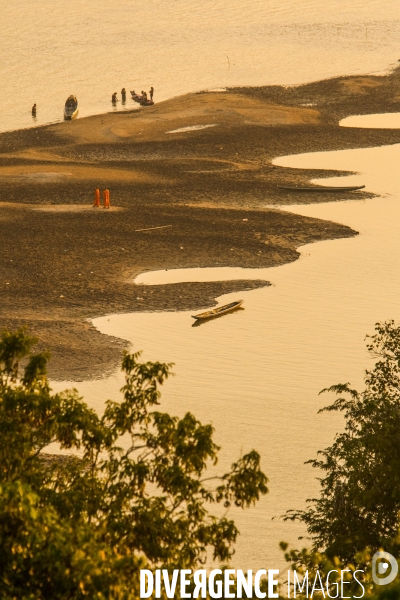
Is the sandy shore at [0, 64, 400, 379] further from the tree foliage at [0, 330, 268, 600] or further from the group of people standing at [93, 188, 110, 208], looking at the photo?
the tree foliage at [0, 330, 268, 600]

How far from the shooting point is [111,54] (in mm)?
87750

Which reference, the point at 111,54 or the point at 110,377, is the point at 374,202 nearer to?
the point at 110,377

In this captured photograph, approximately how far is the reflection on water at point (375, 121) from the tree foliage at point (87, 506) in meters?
47.9

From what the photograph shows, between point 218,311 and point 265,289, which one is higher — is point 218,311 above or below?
below

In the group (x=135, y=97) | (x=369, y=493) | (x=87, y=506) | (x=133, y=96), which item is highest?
(x=133, y=96)

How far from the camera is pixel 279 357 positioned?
88.9 ft

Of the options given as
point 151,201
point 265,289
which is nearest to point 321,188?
point 151,201

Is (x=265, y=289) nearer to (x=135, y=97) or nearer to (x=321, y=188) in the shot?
(x=321, y=188)

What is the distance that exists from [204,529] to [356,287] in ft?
75.7

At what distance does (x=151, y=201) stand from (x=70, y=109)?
2236 cm

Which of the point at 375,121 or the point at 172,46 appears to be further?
the point at 172,46

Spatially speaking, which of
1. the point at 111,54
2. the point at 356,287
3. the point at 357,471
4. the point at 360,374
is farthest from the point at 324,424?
the point at 111,54

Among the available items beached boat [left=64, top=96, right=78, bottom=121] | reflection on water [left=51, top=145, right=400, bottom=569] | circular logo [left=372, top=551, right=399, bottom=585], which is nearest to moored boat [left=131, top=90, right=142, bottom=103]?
beached boat [left=64, top=96, right=78, bottom=121]

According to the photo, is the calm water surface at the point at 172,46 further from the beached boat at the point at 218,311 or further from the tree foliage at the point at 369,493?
the tree foliage at the point at 369,493
